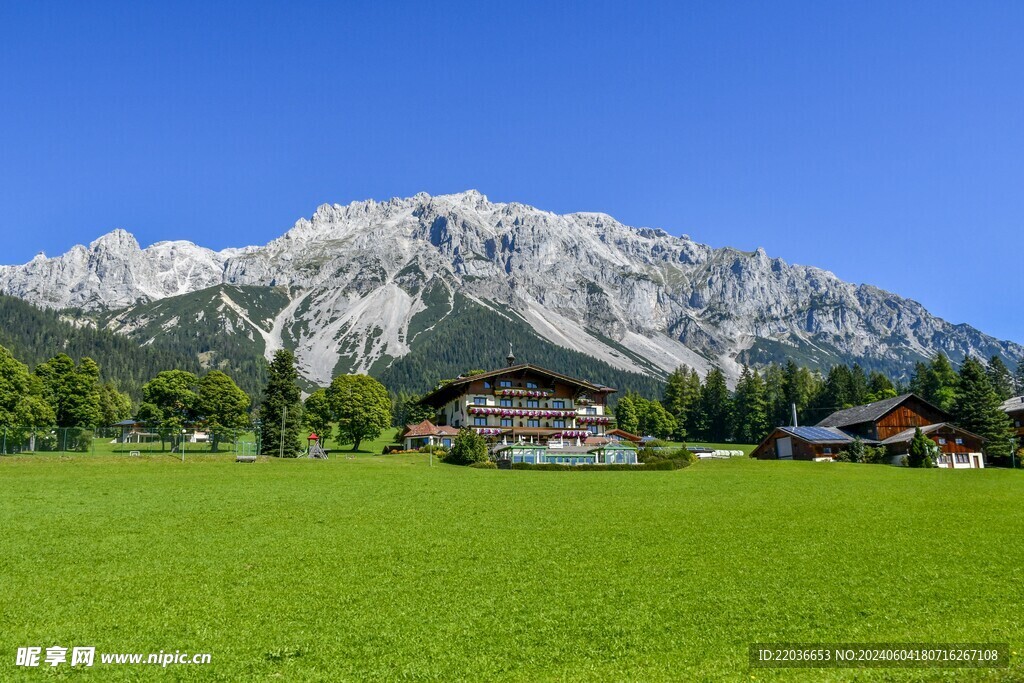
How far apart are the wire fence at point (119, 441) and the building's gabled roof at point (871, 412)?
87385 millimetres

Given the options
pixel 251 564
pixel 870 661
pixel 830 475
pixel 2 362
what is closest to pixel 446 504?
pixel 251 564

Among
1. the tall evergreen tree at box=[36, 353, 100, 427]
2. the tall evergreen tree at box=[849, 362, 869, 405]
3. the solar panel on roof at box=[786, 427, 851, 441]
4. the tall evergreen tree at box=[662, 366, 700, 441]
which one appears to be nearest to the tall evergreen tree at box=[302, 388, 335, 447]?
the tall evergreen tree at box=[36, 353, 100, 427]

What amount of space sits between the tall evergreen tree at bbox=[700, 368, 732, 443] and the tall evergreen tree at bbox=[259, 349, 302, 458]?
330 feet

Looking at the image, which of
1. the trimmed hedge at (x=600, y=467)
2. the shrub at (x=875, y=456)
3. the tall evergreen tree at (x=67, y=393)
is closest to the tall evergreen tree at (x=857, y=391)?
the shrub at (x=875, y=456)

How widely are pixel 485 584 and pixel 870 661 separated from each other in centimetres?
981

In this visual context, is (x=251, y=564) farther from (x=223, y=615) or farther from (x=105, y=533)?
(x=105, y=533)

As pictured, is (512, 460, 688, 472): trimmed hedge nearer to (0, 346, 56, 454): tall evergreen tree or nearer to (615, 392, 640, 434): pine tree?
(0, 346, 56, 454): tall evergreen tree

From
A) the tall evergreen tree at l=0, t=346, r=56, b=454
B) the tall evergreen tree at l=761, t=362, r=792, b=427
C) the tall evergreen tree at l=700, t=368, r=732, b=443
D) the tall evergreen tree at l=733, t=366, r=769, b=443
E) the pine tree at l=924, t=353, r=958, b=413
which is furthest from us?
the tall evergreen tree at l=700, t=368, r=732, b=443

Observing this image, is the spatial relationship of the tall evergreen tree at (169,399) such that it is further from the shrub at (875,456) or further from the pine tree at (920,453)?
the pine tree at (920,453)

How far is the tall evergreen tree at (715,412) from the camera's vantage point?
5910 inches

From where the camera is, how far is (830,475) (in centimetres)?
5831

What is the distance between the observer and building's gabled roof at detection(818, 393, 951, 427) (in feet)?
309

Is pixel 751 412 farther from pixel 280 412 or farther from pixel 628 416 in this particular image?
pixel 280 412

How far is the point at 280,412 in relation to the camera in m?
82.7
